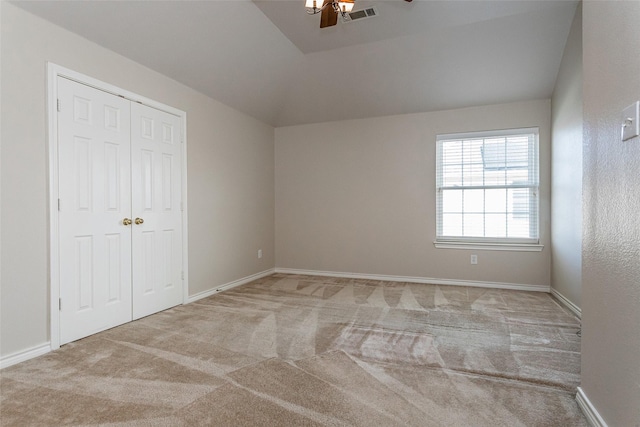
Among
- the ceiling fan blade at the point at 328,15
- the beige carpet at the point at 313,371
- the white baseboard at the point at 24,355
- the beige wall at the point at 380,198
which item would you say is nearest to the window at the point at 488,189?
the beige wall at the point at 380,198

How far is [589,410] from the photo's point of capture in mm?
1724

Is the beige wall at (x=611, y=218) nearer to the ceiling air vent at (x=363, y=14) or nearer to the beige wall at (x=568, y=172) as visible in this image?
the beige wall at (x=568, y=172)

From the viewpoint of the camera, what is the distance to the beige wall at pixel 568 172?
3.38 m

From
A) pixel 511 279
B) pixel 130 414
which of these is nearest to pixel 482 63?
pixel 511 279

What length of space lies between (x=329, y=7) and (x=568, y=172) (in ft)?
9.89

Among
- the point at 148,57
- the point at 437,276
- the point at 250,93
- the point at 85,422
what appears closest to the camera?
the point at 85,422

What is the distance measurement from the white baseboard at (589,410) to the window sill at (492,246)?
9.82ft

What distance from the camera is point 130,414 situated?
5.90ft

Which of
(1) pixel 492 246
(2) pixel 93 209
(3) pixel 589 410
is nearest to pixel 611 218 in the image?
(3) pixel 589 410

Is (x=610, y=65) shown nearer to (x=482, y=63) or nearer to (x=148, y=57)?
(x=482, y=63)

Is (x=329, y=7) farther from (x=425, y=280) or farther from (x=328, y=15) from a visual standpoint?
(x=425, y=280)

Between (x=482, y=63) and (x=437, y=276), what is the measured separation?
2844 millimetres

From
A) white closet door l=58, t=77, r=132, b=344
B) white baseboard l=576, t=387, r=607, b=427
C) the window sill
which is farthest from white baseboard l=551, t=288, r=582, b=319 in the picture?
white closet door l=58, t=77, r=132, b=344

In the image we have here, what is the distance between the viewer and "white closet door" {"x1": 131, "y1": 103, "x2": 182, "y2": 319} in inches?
133
